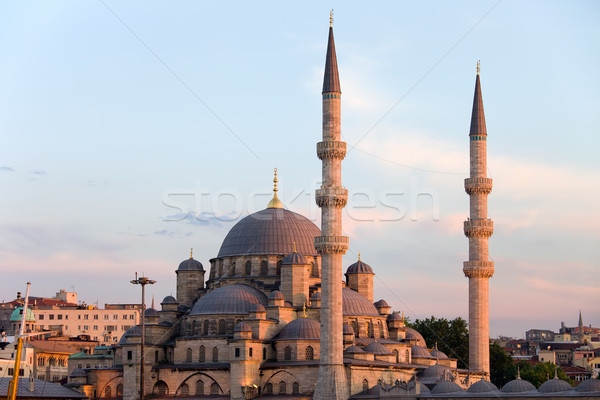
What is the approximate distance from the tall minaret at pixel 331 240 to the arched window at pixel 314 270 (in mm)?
8915

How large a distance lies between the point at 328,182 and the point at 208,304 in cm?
1017

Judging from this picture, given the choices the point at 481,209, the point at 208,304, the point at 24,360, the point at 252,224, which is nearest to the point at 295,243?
the point at 252,224

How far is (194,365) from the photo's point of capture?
171 ft

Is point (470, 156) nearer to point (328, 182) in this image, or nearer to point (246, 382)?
point (328, 182)

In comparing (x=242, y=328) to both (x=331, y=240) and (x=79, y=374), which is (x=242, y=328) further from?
(x=79, y=374)

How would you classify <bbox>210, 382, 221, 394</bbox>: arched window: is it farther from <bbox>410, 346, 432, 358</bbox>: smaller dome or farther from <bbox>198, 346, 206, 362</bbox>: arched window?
<bbox>410, 346, 432, 358</bbox>: smaller dome

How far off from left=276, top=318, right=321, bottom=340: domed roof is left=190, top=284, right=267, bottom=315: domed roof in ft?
9.24

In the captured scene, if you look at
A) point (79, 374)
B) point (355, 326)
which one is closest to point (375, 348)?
point (355, 326)

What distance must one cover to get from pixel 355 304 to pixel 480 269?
7.07 meters

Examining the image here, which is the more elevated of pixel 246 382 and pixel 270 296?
pixel 270 296

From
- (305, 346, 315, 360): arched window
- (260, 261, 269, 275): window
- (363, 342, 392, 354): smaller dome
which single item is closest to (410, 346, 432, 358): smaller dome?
(363, 342, 392, 354): smaller dome

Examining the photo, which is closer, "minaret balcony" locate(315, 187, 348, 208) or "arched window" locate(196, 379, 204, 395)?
"minaret balcony" locate(315, 187, 348, 208)

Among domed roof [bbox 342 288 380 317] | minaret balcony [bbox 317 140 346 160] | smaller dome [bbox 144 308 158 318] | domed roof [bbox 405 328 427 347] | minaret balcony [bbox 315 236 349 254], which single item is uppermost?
minaret balcony [bbox 317 140 346 160]

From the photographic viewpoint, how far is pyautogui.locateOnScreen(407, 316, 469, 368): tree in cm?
7081
